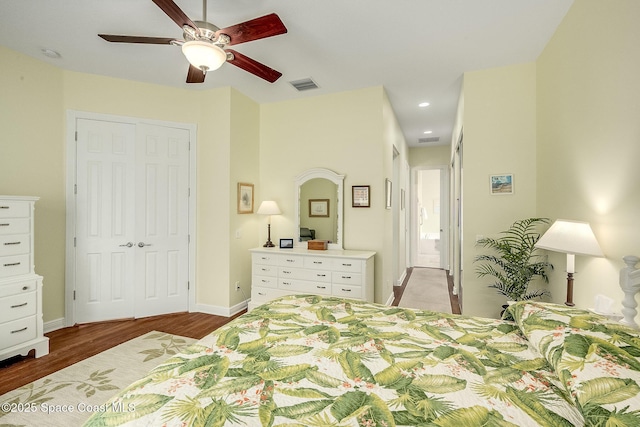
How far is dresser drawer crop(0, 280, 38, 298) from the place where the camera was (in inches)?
96.3

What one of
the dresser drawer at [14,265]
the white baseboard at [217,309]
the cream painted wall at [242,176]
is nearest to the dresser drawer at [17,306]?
the dresser drawer at [14,265]

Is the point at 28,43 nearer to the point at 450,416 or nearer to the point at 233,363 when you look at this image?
the point at 233,363

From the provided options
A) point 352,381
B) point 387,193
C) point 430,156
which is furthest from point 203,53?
point 430,156

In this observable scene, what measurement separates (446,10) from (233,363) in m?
2.82

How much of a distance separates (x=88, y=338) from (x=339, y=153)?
353 centimetres

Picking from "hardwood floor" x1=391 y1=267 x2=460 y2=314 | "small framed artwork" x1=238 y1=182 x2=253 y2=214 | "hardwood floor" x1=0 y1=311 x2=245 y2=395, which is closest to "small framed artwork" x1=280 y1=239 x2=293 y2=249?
"small framed artwork" x1=238 y1=182 x2=253 y2=214

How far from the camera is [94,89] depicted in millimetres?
3441

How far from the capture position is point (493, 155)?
3176 millimetres

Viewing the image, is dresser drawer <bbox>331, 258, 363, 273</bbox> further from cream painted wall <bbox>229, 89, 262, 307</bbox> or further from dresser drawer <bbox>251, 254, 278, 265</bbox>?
cream painted wall <bbox>229, 89, 262, 307</bbox>

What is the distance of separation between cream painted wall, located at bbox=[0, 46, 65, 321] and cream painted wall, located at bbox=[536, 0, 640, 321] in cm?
492

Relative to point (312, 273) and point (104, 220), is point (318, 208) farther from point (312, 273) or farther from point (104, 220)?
point (104, 220)

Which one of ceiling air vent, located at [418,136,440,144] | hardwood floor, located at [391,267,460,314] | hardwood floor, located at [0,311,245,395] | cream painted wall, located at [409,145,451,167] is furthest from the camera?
cream painted wall, located at [409,145,451,167]

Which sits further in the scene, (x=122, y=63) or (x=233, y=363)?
(x=122, y=63)

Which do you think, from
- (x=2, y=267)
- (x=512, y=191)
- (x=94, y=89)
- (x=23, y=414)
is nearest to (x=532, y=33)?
(x=512, y=191)
